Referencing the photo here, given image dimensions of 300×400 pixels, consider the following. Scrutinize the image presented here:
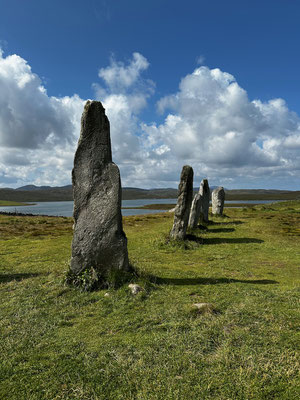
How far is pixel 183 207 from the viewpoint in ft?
57.4

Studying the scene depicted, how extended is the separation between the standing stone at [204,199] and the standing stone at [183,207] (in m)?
9.16

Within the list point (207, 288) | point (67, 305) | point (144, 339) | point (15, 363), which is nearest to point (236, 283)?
point (207, 288)

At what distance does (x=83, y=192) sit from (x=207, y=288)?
5.44 metres

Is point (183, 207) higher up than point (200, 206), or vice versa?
point (183, 207)

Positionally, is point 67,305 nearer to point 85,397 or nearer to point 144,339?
point 144,339

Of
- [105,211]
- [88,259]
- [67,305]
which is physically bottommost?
[67,305]

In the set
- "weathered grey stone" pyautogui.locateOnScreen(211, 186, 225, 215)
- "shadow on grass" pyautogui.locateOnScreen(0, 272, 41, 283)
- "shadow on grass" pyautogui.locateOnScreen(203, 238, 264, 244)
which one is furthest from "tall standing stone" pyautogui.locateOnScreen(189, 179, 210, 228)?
"shadow on grass" pyautogui.locateOnScreen(0, 272, 41, 283)

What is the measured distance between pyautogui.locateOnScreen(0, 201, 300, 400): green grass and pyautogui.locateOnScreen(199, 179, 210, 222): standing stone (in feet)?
54.0

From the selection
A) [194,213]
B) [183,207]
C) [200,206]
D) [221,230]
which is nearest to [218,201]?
[221,230]

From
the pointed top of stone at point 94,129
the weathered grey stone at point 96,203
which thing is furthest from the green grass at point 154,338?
the pointed top of stone at point 94,129

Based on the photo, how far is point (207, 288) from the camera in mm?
8562

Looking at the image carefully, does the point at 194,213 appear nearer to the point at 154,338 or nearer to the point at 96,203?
the point at 96,203

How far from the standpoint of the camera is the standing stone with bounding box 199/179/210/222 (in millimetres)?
27203

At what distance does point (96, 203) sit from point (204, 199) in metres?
20.1
